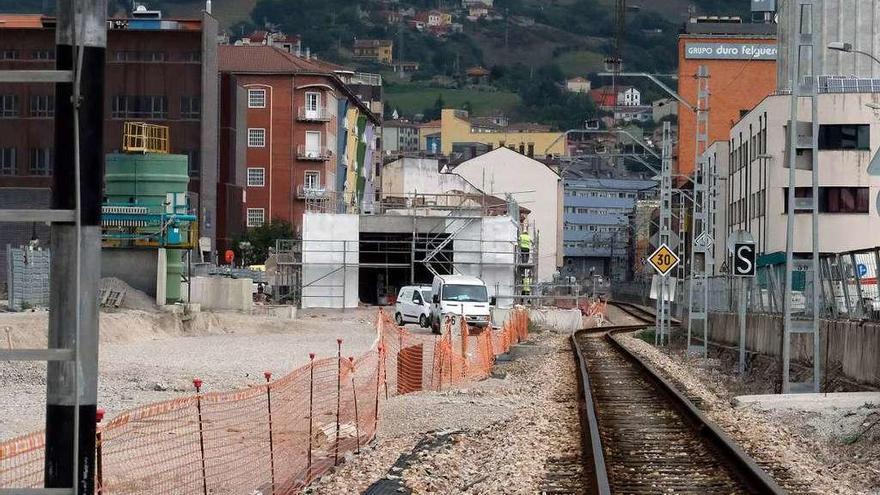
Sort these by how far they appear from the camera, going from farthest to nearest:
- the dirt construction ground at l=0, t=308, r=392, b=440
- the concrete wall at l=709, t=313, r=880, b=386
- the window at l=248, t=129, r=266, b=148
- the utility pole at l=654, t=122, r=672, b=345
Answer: the window at l=248, t=129, r=266, b=148
the utility pole at l=654, t=122, r=672, b=345
the dirt construction ground at l=0, t=308, r=392, b=440
the concrete wall at l=709, t=313, r=880, b=386

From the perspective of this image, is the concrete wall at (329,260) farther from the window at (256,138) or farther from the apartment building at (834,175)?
the window at (256,138)

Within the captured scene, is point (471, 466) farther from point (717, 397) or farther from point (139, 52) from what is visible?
point (139, 52)

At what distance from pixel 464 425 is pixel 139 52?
82.5m

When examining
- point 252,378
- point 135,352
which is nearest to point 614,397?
point 252,378

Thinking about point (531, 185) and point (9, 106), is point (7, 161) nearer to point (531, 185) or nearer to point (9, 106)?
point (9, 106)

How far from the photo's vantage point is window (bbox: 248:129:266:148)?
401 feet

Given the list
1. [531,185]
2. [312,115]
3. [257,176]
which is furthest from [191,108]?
[531,185]

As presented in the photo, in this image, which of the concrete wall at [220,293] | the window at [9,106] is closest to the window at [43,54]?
the window at [9,106]

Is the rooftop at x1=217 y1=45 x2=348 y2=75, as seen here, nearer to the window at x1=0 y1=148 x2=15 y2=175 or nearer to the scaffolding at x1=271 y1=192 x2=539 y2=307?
the window at x1=0 y1=148 x2=15 y2=175

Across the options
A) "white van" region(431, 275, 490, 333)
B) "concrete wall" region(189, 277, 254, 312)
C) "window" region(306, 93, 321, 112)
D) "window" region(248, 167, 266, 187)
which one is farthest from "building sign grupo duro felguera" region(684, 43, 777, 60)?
"white van" region(431, 275, 490, 333)

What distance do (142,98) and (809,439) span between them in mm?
85041

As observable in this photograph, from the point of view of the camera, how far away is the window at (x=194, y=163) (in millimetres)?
97688

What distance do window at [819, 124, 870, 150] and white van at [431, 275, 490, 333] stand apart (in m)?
27.2

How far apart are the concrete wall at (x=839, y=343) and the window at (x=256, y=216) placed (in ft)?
273
